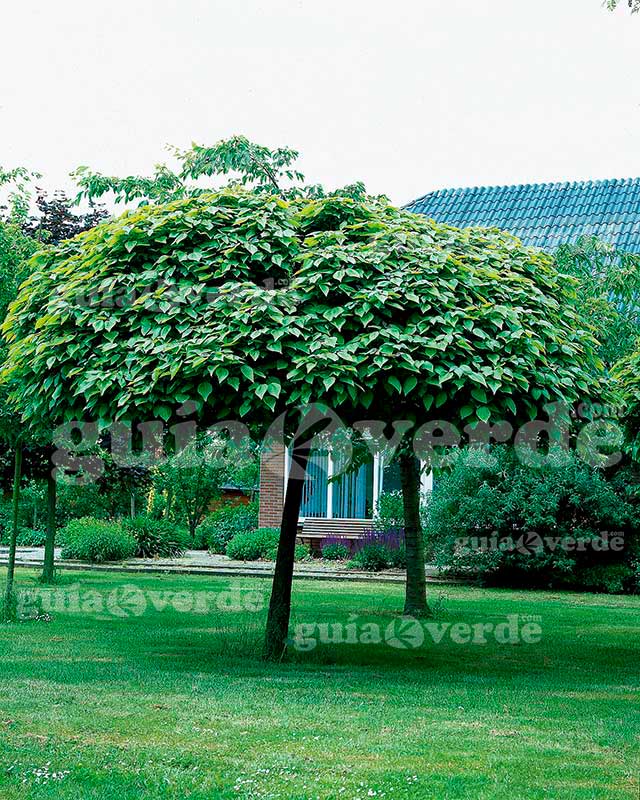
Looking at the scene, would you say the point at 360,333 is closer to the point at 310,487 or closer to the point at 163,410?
the point at 163,410

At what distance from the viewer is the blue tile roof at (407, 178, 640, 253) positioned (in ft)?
81.9

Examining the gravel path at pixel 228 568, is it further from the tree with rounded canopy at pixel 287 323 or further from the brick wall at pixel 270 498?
the tree with rounded canopy at pixel 287 323

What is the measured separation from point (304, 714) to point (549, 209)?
69.3 feet

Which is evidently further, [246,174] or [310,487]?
[310,487]

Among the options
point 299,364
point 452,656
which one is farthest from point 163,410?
point 452,656

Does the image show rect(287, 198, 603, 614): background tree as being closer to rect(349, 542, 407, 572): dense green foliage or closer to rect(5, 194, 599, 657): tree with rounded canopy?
rect(5, 194, 599, 657): tree with rounded canopy

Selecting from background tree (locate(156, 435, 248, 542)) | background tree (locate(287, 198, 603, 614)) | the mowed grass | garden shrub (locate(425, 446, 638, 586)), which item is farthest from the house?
background tree (locate(287, 198, 603, 614))

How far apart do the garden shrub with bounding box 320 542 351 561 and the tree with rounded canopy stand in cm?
1501

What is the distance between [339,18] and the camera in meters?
14.6

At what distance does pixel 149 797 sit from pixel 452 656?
6024 millimetres

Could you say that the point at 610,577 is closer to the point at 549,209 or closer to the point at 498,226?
the point at 498,226

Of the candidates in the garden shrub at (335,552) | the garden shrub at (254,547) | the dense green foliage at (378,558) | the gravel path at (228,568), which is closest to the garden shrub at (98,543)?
the gravel path at (228,568)

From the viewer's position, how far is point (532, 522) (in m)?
19.1

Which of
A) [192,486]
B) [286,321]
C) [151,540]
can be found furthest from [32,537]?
[286,321]
